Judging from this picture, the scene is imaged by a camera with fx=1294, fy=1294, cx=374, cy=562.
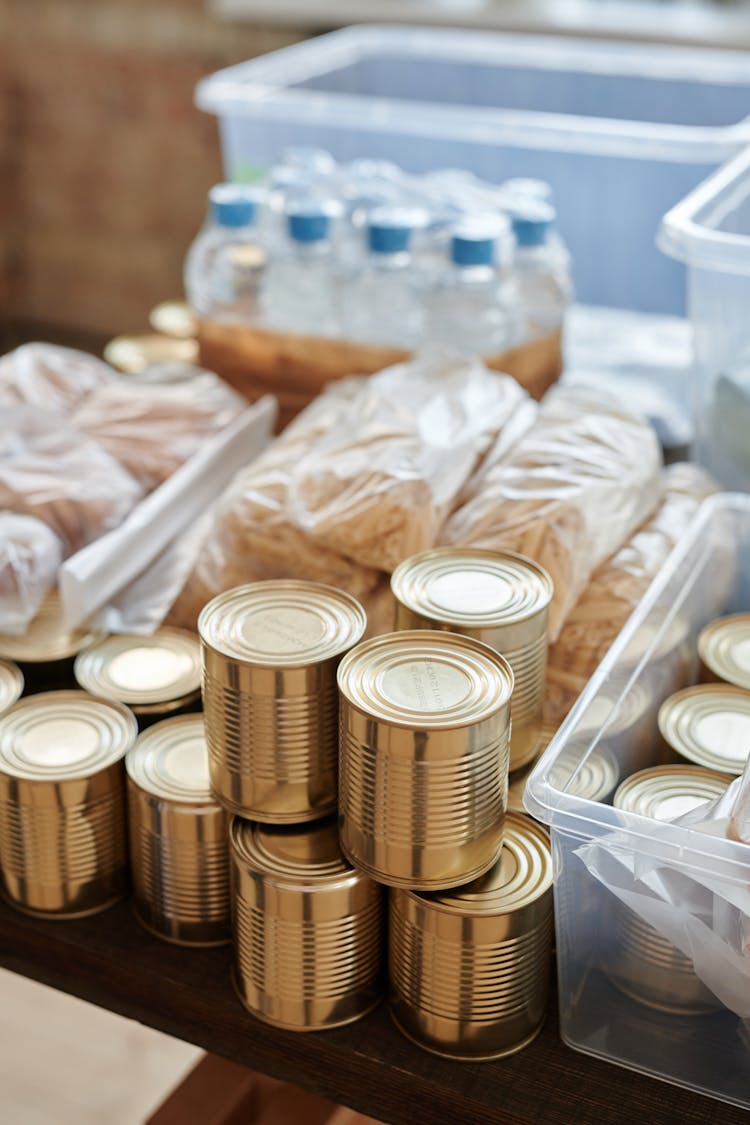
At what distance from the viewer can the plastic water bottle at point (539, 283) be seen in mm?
1183

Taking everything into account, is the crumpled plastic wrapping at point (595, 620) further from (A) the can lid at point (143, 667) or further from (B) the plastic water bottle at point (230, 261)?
(B) the plastic water bottle at point (230, 261)

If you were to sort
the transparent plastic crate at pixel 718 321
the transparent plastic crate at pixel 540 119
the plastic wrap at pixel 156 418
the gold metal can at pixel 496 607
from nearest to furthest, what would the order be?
the gold metal can at pixel 496 607, the transparent plastic crate at pixel 718 321, the plastic wrap at pixel 156 418, the transparent plastic crate at pixel 540 119

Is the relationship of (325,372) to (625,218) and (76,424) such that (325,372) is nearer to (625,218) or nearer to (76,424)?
(76,424)

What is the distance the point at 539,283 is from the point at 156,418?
37cm

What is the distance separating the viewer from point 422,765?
65 centimetres

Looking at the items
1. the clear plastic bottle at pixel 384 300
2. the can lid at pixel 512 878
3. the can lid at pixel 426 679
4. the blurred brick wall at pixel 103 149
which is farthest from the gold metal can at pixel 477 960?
the blurred brick wall at pixel 103 149

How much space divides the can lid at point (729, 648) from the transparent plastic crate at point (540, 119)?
0.46 meters

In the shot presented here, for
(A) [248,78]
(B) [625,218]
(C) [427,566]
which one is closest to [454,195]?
(B) [625,218]

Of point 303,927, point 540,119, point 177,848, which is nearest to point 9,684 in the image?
point 177,848

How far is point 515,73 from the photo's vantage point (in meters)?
1.58

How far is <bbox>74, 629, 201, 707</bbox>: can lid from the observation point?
0.89 m

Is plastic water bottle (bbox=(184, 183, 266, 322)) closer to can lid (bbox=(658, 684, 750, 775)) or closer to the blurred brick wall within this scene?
can lid (bbox=(658, 684, 750, 775))

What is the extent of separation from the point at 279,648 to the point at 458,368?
1.29ft

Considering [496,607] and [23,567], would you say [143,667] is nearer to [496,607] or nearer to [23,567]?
[23,567]
